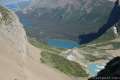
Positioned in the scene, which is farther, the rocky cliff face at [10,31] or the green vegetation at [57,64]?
the green vegetation at [57,64]

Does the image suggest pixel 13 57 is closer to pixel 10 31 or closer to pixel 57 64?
pixel 10 31

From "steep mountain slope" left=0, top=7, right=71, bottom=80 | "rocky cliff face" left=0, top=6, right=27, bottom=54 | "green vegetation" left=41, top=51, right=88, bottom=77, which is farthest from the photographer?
"green vegetation" left=41, top=51, right=88, bottom=77

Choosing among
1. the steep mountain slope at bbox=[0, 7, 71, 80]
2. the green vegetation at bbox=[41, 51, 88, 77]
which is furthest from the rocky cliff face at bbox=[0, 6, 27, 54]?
the green vegetation at bbox=[41, 51, 88, 77]

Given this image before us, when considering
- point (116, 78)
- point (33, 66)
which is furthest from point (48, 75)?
point (116, 78)

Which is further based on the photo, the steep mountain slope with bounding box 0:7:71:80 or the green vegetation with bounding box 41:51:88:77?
the green vegetation with bounding box 41:51:88:77

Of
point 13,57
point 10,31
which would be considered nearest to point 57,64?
point 10,31

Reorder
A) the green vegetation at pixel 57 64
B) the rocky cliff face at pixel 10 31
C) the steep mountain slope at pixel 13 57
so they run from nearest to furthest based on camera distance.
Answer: the steep mountain slope at pixel 13 57
the rocky cliff face at pixel 10 31
the green vegetation at pixel 57 64

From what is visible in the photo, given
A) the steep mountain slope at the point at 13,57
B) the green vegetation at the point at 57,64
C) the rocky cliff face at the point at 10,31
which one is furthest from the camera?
the green vegetation at the point at 57,64

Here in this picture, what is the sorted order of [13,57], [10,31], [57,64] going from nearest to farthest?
[13,57]
[10,31]
[57,64]

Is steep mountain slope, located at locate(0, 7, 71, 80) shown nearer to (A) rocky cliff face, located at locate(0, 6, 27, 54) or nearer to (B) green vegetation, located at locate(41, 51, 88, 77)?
(A) rocky cliff face, located at locate(0, 6, 27, 54)

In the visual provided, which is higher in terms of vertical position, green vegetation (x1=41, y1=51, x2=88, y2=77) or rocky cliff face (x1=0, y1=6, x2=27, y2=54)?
green vegetation (x1=41, y1=51, x2=88, y2=77)

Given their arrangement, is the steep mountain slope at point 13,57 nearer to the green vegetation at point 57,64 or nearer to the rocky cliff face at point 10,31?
the rocky cliff face at point 10,31

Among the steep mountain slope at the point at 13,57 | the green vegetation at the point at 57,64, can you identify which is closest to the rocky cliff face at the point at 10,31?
the steep mountain slope at the point at 13,57
